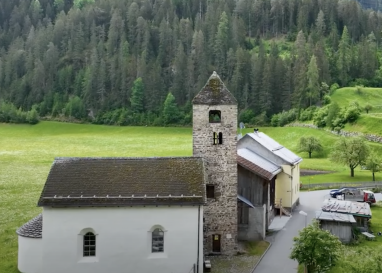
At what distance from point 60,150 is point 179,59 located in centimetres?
6853

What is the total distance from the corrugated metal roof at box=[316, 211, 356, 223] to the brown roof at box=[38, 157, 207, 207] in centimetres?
1156

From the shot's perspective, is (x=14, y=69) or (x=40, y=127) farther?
(x=14, y=69)

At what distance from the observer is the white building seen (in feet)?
87.2

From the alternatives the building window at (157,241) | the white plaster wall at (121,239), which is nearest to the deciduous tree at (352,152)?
the white plaster wall at (121,239)

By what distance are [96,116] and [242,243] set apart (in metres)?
109

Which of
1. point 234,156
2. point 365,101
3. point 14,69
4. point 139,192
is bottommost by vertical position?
point 139,192

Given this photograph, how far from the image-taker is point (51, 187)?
27234 mm

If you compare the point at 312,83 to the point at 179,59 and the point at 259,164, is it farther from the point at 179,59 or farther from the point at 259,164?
the point at 259,164

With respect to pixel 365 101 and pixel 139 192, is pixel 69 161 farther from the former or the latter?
pixel 365 101

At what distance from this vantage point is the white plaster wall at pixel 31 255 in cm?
2725

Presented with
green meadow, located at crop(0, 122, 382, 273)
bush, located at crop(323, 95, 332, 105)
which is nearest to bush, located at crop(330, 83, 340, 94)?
bush, located at crop(323, 95, 332, 105)

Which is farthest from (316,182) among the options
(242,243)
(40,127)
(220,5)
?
(220,5)

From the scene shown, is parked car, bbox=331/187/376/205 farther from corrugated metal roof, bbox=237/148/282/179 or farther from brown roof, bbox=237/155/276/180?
brown roof, bbox=237/155/276/180

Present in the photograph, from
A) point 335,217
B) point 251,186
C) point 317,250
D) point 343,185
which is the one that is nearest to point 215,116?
point 251,186
